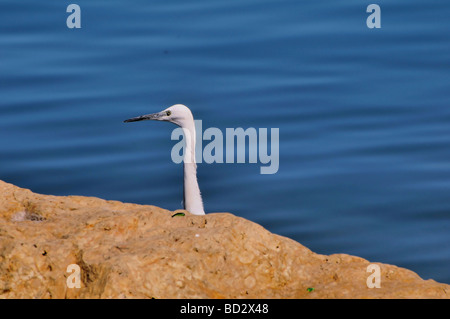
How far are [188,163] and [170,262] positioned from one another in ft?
15.8

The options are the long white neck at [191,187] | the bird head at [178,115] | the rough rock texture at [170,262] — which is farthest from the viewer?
the bird head at [178,115]

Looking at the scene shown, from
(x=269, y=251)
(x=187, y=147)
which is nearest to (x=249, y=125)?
(x=187, y=147)

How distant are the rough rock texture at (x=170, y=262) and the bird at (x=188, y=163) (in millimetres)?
3516

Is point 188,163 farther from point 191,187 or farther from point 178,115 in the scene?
point 178,115

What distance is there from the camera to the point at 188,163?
11.2 m

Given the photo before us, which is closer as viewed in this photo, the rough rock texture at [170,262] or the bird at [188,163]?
the rough rock texture at [170,262]

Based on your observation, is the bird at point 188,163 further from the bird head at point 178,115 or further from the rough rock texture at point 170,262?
the rough rock texture at point 170,262

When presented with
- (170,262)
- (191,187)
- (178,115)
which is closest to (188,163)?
(191,187)

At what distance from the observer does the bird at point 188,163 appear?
1095cm

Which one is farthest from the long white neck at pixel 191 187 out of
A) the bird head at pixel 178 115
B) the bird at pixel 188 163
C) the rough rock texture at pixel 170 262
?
the rough rock texture at pixel 170 262

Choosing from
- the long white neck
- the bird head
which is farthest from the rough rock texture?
the bird head
